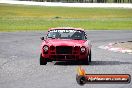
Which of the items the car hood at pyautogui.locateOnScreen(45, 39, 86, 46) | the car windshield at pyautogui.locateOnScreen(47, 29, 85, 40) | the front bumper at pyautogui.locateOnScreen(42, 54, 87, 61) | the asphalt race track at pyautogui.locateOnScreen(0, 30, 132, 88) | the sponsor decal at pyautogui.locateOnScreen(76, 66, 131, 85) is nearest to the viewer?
the sponsor decal at pyautogui.locateOnScreen(76, 66, 131, 85)

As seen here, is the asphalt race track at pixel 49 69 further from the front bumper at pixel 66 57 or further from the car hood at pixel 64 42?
the car hood at pixel 64 42

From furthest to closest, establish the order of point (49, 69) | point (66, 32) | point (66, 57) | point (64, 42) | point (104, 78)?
point (66, 32)
point (64, 42)
point (66, 57)
point (49, 69)
point (104, 78)

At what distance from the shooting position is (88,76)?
992 cm

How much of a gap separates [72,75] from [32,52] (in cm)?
905

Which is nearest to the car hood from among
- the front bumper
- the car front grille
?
the car front grille

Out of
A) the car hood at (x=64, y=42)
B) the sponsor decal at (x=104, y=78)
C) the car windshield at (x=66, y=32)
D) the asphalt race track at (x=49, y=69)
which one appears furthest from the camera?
the car windshield at (x=66, y=32)

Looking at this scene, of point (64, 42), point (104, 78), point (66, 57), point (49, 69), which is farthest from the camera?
point (64, 42)

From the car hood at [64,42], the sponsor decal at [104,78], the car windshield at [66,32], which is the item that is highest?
the sponsor decal at [104,78]

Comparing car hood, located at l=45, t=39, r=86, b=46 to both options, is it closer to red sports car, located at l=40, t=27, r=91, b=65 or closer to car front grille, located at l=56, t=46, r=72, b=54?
red sports car, located at l=40, t=27, r=91, b=65

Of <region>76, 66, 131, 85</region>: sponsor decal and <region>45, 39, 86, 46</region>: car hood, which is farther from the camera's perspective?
<region>45, 39, 86, 46</region>: car hood

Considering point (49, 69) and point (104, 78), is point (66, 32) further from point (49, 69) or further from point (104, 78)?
point (104, 78)

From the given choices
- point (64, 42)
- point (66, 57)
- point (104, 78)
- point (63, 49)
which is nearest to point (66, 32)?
point (64, 42)

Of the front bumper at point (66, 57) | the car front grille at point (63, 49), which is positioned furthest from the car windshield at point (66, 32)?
the front bumper at point (66, 57)

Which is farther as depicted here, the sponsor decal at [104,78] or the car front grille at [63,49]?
the car front grille at [63,49]
